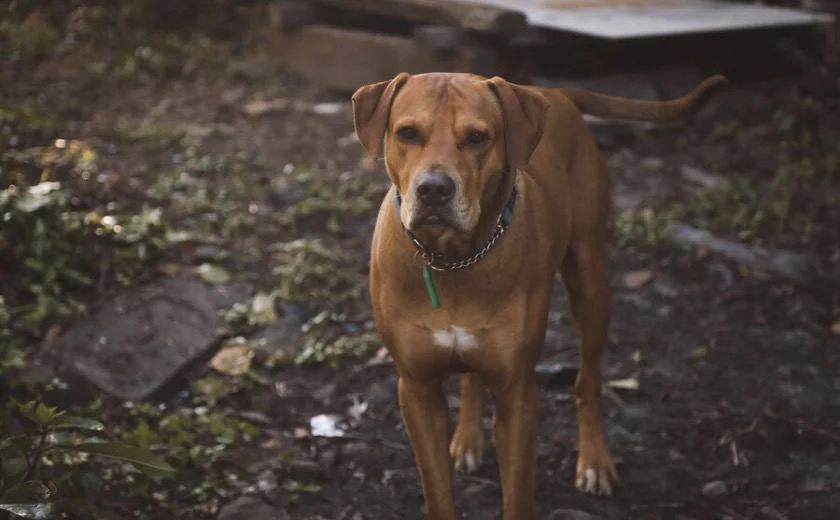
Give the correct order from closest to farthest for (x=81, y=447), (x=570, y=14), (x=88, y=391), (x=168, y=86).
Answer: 1. (x=81, y=447)
2. (x=88, y=391)
3. (x=570, y=14)
4. (x=168, y=86)

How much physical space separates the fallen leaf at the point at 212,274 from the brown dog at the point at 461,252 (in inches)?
94.0

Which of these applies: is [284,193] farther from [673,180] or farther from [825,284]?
[825,284]

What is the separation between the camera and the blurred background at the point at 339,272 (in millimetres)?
4109

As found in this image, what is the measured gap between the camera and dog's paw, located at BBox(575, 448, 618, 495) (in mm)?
4098

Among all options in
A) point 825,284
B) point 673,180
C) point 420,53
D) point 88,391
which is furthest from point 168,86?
point 825,284

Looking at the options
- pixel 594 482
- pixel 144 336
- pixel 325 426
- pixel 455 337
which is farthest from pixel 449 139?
pixel 144 336

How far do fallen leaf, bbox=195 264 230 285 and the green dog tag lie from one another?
2.62 meters

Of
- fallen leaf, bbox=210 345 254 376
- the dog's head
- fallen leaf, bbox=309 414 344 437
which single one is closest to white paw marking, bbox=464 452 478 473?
fallen leaf, bbox=309 414 344 437

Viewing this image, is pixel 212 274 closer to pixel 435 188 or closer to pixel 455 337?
pixel 455 337

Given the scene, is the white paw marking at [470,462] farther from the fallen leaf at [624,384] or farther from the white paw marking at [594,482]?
the fallen leaf at [624,384]

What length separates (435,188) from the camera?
3016 mm

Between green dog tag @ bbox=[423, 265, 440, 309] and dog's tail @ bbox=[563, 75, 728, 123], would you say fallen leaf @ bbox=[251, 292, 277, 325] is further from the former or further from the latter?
green dog tag @ bbox=[423, 265, 440, 309]

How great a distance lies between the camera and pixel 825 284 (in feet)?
18.7

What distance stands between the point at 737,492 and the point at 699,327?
147cm
